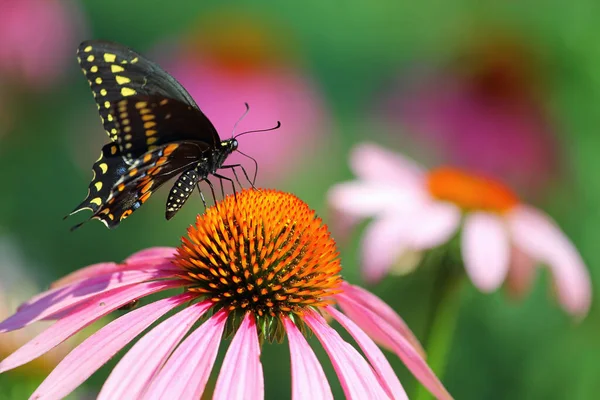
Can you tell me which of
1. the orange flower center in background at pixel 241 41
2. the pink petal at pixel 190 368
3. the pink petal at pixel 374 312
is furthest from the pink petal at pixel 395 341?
the orange flower center in background at pixel 241 41

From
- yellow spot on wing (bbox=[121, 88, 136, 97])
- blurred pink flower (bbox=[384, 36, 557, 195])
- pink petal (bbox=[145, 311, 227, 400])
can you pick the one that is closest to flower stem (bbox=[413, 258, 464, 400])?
pink petal (bbox=[145, 311, 227, 400])

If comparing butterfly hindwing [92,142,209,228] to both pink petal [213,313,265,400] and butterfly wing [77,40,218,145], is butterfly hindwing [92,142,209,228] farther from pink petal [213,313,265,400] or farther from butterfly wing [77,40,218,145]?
pink petal [213,313,265,400]

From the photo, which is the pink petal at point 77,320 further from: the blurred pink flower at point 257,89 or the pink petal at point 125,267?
the blurred pink flower at point 257,89

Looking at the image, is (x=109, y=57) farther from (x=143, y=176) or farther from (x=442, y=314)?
(x=442, y=314)

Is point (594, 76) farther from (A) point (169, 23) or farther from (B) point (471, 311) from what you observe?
(A) point (169, 23)

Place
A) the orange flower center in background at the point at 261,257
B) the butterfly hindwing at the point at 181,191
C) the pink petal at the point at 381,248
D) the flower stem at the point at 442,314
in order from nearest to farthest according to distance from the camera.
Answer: the orange flower center in background at the point at 261,257, the butterfly hindwing at the point at 181,191, the flower stem at the point at 442,314, the pink petal at the point at 381,248

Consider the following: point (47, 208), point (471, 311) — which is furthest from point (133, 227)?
point (471, 311)
